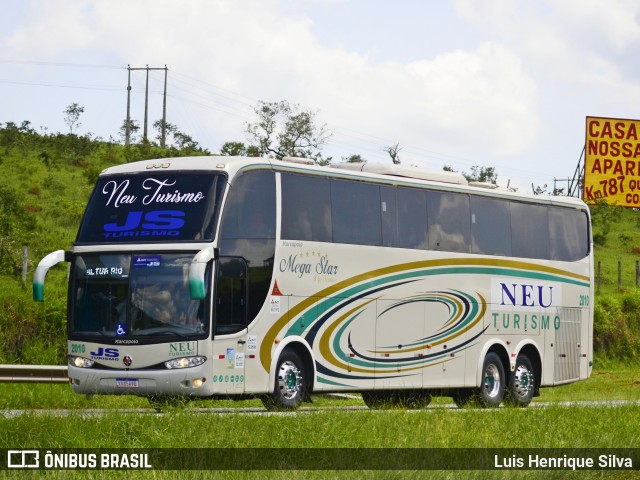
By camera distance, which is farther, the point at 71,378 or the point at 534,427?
the point at 71,378

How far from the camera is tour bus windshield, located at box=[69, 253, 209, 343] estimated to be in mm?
18375

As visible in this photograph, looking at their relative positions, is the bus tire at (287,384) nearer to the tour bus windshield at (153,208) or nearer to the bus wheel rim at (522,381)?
the tour bus windshield at (153,208)

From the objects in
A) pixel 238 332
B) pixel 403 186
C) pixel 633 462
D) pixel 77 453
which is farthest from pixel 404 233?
pixel 77 453

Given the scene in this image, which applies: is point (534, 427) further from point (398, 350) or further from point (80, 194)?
point (80, 194)

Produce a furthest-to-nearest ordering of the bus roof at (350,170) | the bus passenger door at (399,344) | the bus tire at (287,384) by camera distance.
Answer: the bus passenger door at (399,344) < the bus tire at (287,384) < the bus roof at (350,170)

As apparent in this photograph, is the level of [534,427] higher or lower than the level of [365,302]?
lower

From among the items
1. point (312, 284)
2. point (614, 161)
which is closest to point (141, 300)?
point (312, 284)

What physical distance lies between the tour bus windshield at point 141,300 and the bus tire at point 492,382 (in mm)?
7729

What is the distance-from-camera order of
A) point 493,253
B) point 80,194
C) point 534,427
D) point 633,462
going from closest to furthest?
point 633,462 < point 534,427 < point 493,253 < point 80,194

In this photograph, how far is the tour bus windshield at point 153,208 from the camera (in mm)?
18656

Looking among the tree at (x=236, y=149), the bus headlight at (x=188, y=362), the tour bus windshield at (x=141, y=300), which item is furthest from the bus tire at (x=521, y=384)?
the tree at (x=236, y=149)

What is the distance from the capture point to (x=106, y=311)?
61.8 ft

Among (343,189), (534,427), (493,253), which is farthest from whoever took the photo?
(493,253)

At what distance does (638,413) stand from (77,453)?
9.52 metres
